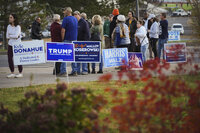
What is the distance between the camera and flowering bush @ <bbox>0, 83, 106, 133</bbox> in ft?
16.8

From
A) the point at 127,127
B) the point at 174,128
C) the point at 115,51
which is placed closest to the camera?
the point at 127,127

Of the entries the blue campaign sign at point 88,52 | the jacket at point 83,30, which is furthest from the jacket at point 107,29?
the blue campaign sign at point 88,52

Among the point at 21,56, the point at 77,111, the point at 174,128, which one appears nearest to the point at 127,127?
the point at 77,111

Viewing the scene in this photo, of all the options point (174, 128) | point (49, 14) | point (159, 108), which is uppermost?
point (49, 14)

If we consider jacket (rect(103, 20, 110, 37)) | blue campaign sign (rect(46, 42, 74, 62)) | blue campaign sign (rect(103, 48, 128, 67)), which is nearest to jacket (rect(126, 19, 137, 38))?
jacket (rect(103, 20, 110, 37))

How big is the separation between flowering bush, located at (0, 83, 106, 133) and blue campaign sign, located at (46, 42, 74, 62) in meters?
7.00

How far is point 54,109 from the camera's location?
537 centimetres

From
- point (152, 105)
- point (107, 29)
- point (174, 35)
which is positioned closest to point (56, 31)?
point (107, 29)

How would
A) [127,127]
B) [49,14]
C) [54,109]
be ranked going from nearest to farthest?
[127,127] < [54,109] < [49,14]

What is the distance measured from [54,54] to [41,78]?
2.29 meters

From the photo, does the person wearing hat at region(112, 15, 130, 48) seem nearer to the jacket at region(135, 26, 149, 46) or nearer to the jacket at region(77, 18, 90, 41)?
the jacket at region(135, 26, 149, 46)

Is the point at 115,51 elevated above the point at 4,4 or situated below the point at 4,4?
below

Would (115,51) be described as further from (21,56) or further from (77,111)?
(77,111)

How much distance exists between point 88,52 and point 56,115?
10.1 meters
